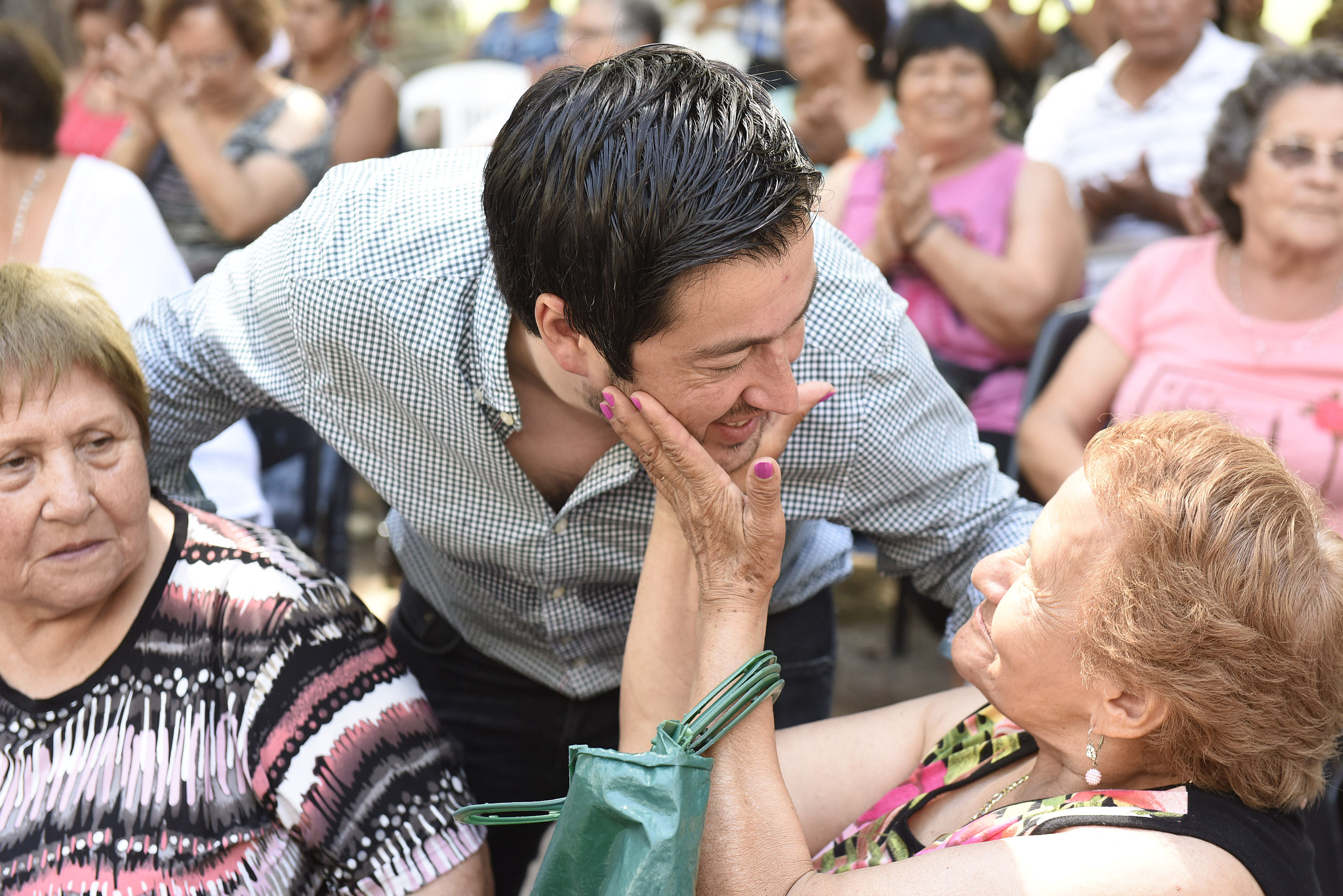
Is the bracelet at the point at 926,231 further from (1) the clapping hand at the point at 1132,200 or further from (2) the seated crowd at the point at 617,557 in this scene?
(2) the seated crowd at the point at 617,557

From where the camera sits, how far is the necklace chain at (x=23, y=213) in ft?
10.0

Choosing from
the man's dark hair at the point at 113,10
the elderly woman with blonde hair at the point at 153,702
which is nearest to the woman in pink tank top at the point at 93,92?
the man's dark hair at the point at 113,10

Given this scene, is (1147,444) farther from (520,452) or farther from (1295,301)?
(1295,301)

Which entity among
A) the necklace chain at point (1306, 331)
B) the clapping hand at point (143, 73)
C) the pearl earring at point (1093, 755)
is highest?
the clapping hand at point (143, 73)

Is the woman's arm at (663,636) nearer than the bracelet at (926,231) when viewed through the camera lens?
Yes

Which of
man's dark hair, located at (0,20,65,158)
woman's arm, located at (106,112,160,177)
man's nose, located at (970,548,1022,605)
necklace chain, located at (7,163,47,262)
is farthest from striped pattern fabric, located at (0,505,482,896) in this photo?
woman's arm, located at (106,112,160,177)

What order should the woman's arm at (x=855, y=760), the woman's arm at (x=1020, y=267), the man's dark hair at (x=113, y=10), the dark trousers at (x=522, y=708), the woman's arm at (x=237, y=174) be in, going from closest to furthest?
the woman's arm at (x=855, y=760) → the dark trousers at (x=522, y=708) → the woman's arm at (x=1020, y=267) → the woman's arm at (x=237, y=174) → the man's dark hair at (x=113, y=10)

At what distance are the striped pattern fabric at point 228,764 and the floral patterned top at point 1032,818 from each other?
0.58 meters

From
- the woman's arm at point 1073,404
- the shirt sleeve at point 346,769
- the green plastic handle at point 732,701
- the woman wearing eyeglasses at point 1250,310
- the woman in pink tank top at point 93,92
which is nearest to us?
the green plastic handle at point 732,701

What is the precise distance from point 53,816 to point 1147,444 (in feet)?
4.87

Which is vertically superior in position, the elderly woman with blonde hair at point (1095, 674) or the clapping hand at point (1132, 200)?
the elderly woman with blonde hair at point (1095, 674)

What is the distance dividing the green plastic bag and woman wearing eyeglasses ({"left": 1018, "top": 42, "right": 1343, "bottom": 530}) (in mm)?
1669

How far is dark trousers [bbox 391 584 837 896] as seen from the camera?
222 centimetres

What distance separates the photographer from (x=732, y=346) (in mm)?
1552
